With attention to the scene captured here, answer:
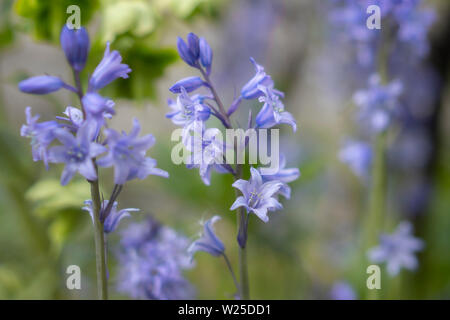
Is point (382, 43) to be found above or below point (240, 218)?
above

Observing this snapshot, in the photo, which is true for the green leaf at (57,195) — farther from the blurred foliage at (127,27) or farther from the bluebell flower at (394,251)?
the bluebell flower at (394,251)

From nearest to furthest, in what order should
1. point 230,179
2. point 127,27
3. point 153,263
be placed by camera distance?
point 153,263 < point 127,27 < point 230,179

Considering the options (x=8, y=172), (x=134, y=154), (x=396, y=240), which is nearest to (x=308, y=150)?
(x=396, y=240)

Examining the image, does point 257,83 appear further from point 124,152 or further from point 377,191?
point 377,191

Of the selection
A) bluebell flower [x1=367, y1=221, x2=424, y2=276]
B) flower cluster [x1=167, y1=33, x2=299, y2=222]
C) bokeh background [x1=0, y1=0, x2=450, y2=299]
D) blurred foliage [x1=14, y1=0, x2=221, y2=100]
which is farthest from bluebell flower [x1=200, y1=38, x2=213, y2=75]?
bluebell flower [x1=367, y1=221, x2=424, y2=276]

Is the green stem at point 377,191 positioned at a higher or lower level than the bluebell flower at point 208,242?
higher

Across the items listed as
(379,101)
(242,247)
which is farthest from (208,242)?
(379,101)

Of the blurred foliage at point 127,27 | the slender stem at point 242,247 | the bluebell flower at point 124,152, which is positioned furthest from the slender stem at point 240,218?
the blurred foliage at point 127,27
